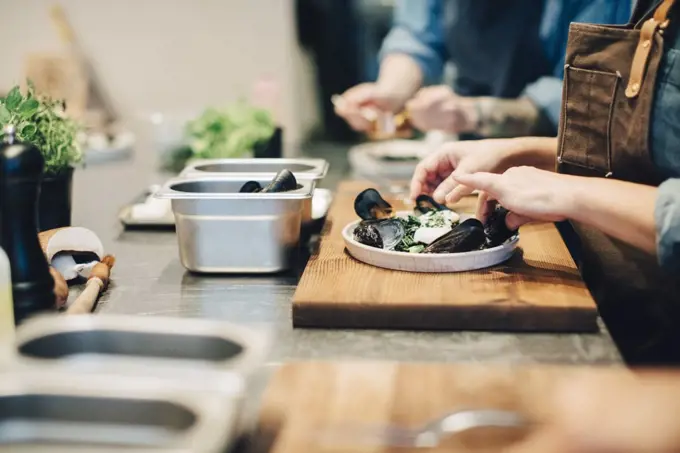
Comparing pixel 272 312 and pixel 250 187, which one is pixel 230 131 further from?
pixel 272 312

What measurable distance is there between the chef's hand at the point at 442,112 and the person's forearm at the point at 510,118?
0.08 ft

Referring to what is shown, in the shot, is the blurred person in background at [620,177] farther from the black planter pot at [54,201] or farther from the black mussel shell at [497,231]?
the black planter pot at [54,201]

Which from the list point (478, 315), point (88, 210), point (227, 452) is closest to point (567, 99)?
point (478, 315)

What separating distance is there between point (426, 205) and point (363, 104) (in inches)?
33.0

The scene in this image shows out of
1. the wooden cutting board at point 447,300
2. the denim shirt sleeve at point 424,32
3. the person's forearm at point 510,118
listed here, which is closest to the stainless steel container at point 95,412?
the wooden cutting board at point 447,300

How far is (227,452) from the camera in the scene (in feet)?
2.52

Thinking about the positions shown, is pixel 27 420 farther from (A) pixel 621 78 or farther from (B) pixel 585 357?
(A) pixel 621 78

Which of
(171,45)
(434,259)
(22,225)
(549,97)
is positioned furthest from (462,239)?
(171,45)

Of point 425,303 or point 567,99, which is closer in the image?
point 425,303

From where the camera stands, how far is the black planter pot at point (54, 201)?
1.46 m

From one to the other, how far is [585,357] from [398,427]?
13.4 inches

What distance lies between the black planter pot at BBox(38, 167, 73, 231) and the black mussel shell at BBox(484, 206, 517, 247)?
78 cm

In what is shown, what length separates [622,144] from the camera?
1.37 m

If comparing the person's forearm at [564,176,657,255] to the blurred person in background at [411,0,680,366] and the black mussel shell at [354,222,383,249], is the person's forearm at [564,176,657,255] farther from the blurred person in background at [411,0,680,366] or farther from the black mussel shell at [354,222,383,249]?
the black mussel shell at [354,222,383,249]
